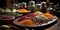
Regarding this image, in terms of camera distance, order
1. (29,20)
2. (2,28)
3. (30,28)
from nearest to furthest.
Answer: (2,28) < (30,28) < (29,20)

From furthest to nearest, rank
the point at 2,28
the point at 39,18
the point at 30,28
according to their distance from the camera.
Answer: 1. the point at 39,18
2. the point at 30,28
3. the point at 2,28

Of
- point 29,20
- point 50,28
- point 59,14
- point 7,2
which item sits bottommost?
point 50,28

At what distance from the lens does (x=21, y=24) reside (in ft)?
6.93

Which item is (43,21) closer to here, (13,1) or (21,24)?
(21,24)

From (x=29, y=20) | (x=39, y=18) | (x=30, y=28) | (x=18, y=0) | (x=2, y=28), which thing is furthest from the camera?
(x=18, y=0)

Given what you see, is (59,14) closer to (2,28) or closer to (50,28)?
(50,28)

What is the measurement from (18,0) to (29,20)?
8.16ft

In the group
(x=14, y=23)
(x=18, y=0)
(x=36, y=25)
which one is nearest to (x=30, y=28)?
(x=36, y=25)

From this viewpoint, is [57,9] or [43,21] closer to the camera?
[43,21]

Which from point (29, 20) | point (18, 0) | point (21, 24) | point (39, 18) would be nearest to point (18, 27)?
point (21, 24)

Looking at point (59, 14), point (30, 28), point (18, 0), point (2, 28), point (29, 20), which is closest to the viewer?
point (2, 28)

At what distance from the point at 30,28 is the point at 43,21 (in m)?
0.35

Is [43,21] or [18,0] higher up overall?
[18,0]

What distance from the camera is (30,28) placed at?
2.04 meters
